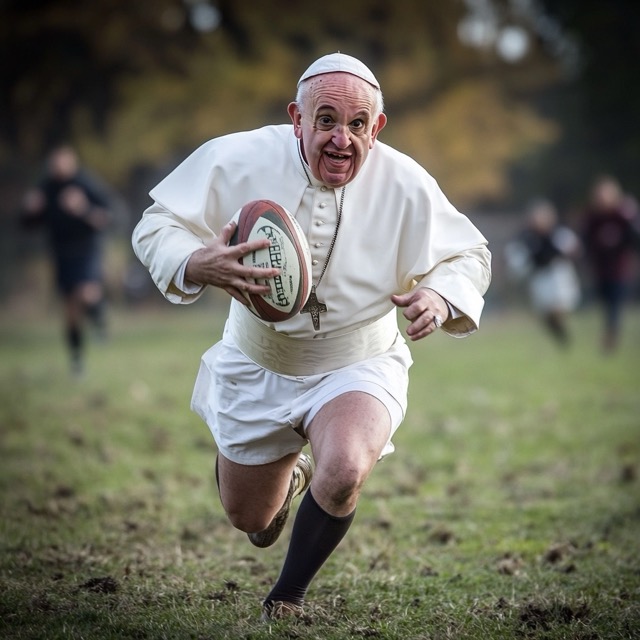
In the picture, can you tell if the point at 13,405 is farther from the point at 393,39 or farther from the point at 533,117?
the point at 533,117

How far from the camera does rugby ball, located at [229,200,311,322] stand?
3891mm

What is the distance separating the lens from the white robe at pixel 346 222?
13.8 feet

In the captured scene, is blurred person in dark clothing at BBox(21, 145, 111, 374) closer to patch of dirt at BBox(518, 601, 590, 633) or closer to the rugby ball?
the rugby ball

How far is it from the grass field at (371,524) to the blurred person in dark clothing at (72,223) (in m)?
1.29

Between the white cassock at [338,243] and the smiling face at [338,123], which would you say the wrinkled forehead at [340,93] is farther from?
the white cassock at [338,243]

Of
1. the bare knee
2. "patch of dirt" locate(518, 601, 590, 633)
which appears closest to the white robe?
the bare knee

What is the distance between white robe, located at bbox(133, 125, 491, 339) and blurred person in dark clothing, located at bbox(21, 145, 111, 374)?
8.34 metres

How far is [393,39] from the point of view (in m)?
27.1

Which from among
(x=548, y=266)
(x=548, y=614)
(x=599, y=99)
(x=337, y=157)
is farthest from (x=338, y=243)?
(x=599, y=99)

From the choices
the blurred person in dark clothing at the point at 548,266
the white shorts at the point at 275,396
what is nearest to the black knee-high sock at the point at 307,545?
the white shorts at the point at 275,396

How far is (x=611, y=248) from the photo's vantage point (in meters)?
15.5

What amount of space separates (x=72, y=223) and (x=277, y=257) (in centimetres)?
953

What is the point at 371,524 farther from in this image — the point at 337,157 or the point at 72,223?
the point at 72,223

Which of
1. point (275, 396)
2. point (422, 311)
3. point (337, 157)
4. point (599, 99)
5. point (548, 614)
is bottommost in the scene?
point (548, 614)
